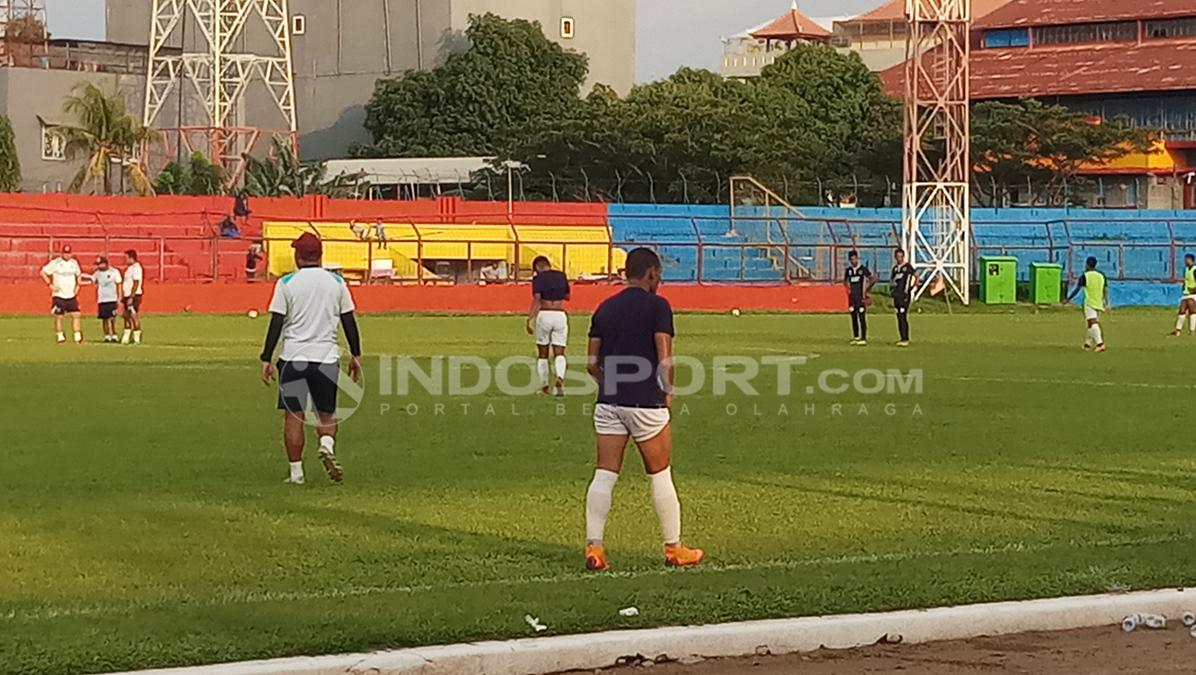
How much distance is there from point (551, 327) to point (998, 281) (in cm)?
4124

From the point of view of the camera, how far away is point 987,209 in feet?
240

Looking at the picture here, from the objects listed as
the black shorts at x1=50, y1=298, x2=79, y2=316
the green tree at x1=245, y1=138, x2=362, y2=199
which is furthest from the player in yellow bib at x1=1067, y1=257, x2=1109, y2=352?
the green tree at x1=245, y1=138, x2=362, y2=199

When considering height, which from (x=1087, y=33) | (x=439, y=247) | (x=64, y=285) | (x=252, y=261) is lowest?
(x=64, y=285)

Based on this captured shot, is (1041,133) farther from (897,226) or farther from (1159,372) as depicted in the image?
(1159,372)

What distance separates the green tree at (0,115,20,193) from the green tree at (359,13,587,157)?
83.3ft

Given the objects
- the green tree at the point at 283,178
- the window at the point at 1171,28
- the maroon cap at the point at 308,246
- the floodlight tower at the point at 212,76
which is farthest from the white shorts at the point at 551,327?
the window at the point at 1171,28

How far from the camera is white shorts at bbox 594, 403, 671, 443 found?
1043 centimetres

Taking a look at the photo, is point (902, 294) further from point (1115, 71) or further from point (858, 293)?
point (1115, 71)

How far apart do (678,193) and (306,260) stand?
67.6 metres

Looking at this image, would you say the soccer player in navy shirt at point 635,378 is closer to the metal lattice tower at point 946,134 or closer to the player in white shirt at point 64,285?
the player in white shirt at point 64,285

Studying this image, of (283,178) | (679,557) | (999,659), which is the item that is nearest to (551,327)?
(679,557)

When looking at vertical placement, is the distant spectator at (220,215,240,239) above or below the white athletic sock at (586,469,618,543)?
above

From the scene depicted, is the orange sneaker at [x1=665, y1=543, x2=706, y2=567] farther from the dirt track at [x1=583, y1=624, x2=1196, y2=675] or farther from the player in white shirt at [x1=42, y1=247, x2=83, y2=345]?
the player in white shirt at [x1=42, y1=247, x2=83, y2=345]

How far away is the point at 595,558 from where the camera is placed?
1073cm
